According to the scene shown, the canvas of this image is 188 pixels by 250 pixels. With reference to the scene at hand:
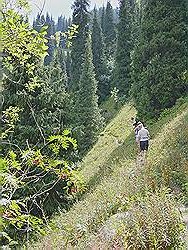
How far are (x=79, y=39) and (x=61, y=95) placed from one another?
3974 cm

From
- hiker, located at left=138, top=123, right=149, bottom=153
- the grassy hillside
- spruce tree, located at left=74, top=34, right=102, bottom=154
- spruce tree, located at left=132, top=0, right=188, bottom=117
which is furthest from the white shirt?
spruce tree, located at left=74, top=34, right=102, bottom=154

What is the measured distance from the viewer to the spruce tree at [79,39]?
58062 millimetres

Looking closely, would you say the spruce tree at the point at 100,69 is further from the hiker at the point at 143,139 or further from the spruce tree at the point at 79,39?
the hiker at the point at 143,139

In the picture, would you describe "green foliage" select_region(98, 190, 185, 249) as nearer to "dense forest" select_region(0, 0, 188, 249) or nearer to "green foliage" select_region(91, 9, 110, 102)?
"dense forest" select_region(0, 0, 188, 249)

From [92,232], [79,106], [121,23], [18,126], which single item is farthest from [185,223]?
[121,23]

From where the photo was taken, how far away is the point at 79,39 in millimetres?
58094

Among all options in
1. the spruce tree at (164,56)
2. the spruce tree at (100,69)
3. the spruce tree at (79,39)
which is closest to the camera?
the spruce tree at (164,56)

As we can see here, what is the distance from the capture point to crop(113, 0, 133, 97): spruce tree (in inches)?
2162

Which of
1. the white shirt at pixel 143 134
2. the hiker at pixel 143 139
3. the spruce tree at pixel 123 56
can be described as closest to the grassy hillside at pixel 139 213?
the hiker at pixel 143 139

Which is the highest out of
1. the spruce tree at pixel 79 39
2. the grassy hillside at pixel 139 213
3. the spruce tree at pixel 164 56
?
the spruce tree at pixel 79 39

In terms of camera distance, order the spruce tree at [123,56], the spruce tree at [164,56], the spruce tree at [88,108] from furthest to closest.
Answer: the spruce tree at [123,56], the spruce tree at [88,108], the spruce tree at [164,56]

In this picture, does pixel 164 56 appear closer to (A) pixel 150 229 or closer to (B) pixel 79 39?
(A) pixel 150 229

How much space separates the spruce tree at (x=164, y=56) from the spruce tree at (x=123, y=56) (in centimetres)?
2558

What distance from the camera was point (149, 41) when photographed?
29.0 meters
